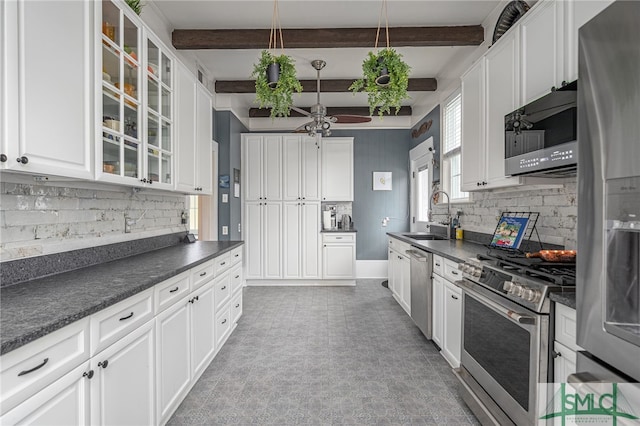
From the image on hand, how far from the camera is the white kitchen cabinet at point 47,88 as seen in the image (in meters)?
1.16

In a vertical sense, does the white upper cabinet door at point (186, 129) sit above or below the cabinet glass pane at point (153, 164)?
above

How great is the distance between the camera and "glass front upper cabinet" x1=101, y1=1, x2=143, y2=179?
1.74 metres

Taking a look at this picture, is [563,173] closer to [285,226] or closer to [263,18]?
[263,18]

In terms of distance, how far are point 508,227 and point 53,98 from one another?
9.84 ft

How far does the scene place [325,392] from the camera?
7.07ft

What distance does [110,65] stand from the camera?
178 centimetres

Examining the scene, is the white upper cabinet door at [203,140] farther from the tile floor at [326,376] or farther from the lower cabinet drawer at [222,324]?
the tile floor at [326,376]

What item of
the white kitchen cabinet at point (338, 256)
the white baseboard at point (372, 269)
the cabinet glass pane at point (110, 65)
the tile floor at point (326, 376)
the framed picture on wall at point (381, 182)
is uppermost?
the cabinet glass pane at point (110, 65)

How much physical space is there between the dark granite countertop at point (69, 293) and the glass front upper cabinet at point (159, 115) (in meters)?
0.70

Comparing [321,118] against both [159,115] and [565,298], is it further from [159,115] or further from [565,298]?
[565,298]

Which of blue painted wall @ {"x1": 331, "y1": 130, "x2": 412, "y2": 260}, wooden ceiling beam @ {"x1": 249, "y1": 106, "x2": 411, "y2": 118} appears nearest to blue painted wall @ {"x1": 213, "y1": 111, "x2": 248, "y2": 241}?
wooden ceiling beam @ {"x1": 249, "y1": 106, "x2": 411, "y2": 118}

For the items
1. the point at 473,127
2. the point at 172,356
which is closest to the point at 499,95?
the point at 473,127

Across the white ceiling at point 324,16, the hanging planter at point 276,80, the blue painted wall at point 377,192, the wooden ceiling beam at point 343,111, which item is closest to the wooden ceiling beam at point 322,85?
the white ceiling at point 324,16
